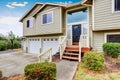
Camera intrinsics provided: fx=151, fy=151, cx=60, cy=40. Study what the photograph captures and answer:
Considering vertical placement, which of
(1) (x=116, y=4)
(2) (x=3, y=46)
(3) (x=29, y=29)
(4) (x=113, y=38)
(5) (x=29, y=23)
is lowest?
(2) (x=3, y=46)

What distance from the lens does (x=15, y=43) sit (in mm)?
36906

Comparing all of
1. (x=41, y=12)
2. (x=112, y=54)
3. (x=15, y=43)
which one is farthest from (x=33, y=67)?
(x=15, y=43)

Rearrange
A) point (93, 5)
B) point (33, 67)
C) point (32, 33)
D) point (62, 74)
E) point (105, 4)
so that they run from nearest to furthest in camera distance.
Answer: point (33, 67) < point (62, 74) < point (105, 4) < point (93, 5) < point (32, 33)

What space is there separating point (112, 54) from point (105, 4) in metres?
3.94

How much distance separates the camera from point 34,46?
22.9 m

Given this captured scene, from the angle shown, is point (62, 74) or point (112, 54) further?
point (112, 54)

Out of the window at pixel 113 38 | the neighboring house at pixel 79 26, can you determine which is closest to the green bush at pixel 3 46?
the neighboring house at pixel 79 26

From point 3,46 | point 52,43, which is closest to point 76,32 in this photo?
point 52,43

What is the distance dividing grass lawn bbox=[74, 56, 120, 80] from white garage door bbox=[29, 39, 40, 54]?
12827 mm

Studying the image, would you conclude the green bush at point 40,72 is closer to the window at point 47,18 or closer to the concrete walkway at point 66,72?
the concrete walkway at point 66,72

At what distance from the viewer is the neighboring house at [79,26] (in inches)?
458

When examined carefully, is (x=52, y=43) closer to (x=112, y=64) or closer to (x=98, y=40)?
(x=98, y=40)

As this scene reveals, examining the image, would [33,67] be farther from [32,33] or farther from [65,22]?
[32,33]

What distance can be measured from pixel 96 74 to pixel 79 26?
22.5 ft
